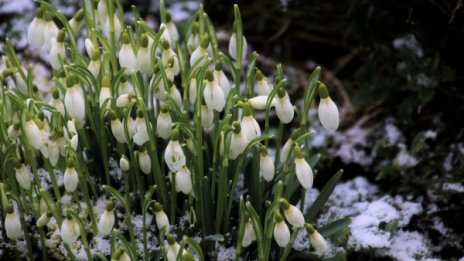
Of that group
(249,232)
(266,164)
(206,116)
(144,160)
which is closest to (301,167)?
(266,164)

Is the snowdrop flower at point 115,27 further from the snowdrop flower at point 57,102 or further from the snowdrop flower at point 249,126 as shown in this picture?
the snowdrop flower at point 249,126

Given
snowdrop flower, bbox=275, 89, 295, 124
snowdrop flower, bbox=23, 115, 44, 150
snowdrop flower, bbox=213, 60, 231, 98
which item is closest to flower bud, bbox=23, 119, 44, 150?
snowdrop flower, bbox=23, 115, 44, 150

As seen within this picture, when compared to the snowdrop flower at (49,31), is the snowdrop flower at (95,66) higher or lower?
lower

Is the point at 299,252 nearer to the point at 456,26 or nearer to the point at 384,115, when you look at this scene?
the point at 456,26

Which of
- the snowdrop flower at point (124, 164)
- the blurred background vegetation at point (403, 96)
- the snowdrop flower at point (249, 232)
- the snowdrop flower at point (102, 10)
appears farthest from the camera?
the blurred background vegetation at point (403, 96)

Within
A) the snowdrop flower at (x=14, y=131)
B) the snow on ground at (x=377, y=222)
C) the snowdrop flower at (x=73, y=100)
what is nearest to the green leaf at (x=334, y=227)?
the snow on ground at (x=377, y=222)

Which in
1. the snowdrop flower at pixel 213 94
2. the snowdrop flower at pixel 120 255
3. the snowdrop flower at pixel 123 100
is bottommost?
the snowdrop flower at pixel 120 255

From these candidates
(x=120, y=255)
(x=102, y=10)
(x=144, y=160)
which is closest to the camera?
(x=120, y=255)

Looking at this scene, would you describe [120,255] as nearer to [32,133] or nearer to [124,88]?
[32,133]
